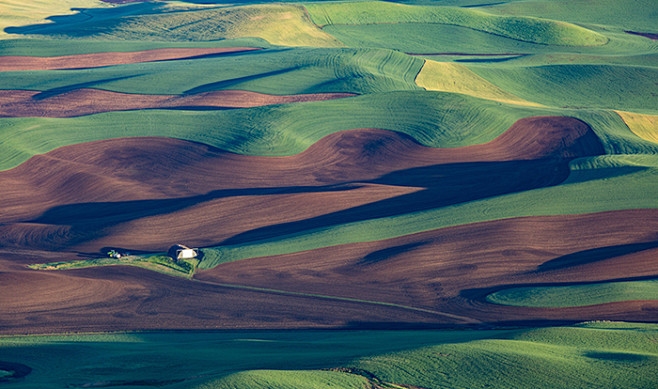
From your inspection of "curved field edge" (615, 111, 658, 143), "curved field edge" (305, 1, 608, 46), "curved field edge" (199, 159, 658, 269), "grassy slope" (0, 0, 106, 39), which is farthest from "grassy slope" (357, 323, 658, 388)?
"grassy slope" (0, 0, 106, 39)

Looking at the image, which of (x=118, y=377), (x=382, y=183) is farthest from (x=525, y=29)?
(x=118, y=377)

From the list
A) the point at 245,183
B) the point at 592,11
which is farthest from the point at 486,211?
the point at 592,11

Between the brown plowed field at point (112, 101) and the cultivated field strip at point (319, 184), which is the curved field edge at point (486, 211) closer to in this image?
the cultivated field strip at point (319, 184)

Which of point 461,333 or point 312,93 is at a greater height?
point 312,93

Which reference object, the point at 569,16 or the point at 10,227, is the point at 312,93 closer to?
the point at 10,227

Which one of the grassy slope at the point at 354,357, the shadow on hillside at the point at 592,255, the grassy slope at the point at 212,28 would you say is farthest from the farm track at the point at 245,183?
the grassy slope at the point at 212,28

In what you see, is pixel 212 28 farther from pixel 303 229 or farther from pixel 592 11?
pixel 303 229
